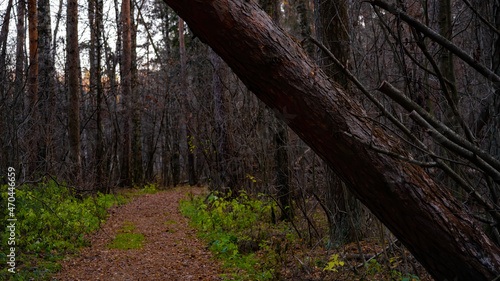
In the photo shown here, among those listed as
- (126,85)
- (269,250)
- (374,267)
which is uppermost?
(126,85)

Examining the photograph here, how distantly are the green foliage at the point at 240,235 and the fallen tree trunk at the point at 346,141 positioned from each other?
2818mm

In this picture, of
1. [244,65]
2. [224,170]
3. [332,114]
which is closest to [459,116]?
[332,114]

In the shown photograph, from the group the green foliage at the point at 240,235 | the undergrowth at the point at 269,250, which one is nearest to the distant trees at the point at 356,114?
the undergrowth at the point at 269,250

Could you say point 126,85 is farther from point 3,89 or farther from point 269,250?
point 269,250

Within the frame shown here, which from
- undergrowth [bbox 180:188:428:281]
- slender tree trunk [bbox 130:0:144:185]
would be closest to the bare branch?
undergrowth [bbox 180:188:428:281]

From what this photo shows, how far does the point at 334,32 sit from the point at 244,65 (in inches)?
147

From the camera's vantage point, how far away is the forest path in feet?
18.8

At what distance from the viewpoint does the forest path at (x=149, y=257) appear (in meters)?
5.74

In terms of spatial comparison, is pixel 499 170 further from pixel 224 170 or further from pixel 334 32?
pixel 224 170

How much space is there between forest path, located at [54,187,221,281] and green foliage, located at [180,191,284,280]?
0.87 feet

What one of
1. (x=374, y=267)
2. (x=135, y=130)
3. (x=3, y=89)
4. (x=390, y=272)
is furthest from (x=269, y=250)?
(x=135, y=130)

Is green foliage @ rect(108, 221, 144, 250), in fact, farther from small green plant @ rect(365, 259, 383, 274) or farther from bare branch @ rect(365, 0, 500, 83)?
bare branch @ rect(365, 0, 500, 83)

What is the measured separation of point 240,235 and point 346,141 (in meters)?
5.16

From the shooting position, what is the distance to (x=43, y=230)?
662 centimetres
